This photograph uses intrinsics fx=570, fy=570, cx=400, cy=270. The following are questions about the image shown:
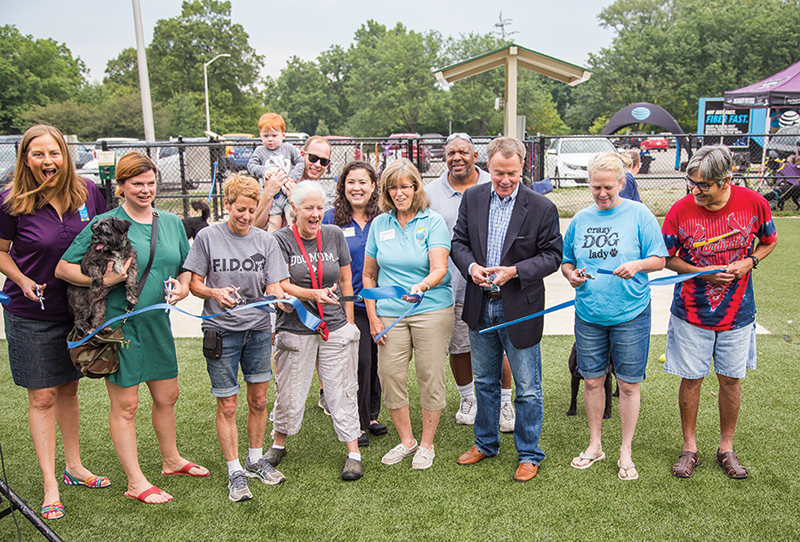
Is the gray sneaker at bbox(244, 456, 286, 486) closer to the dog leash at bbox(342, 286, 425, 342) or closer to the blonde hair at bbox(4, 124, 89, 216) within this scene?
the dog leash at bbox(342, 286, 425, 342)

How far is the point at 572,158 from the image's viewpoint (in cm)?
1603

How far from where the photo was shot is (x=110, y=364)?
292 centimetres

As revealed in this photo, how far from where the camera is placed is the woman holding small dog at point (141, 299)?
2914 millimetres


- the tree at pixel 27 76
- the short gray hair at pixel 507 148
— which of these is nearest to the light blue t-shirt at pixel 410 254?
the short gray hair at pixel 507 148

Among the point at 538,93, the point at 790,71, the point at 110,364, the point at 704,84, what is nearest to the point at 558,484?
the point at 110,364

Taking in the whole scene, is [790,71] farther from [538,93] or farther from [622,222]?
[538,93]

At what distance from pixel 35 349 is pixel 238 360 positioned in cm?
103

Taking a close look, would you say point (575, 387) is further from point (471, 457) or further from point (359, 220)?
point (359, 220)

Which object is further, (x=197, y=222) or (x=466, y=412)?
(x=197, y=222)

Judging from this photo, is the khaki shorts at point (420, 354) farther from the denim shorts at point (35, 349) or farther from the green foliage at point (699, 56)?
the green foliage at point (699, 56)

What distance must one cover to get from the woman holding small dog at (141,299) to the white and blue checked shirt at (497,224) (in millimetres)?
1694

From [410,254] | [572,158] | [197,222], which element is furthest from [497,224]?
[572,158]

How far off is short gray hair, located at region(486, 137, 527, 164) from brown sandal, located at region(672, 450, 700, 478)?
1.98m

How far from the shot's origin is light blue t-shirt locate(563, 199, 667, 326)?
3.14m
